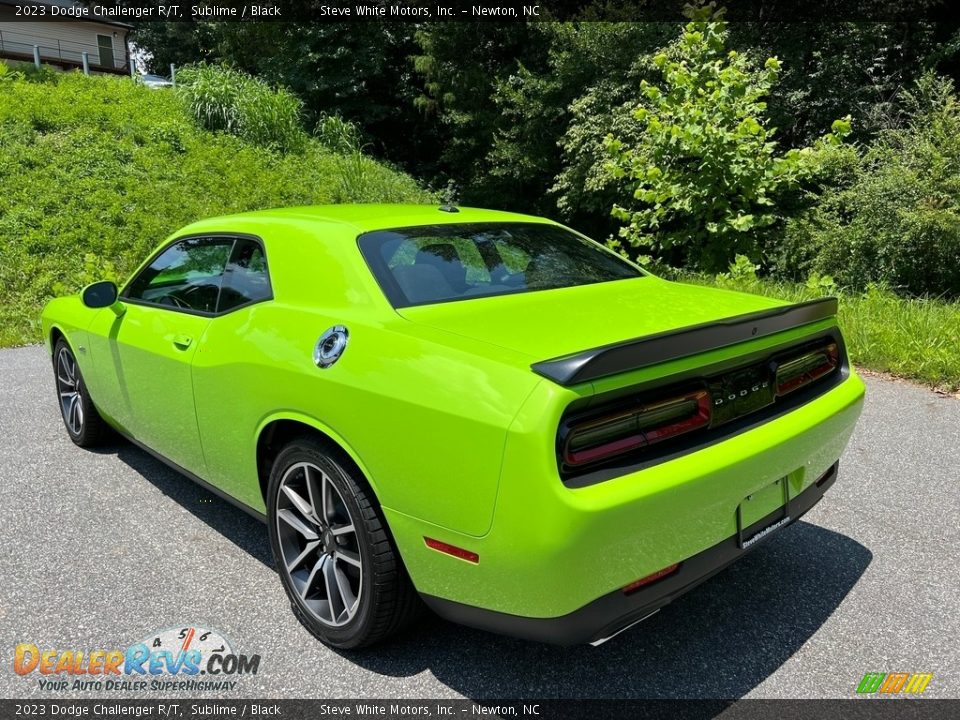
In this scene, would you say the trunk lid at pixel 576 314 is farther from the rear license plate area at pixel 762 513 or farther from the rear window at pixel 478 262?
the rear license plate area at pixel 762 513

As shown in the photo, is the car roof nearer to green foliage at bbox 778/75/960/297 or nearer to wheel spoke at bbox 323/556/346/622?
wheel spoke at bbox 323/556/346/622

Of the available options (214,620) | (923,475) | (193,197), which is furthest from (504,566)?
(193,197)

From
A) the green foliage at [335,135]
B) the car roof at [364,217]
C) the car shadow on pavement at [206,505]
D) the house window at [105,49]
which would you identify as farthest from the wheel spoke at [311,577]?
the house window at [105,49]

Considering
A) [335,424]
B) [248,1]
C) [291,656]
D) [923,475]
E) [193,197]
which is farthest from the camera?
[248,1]

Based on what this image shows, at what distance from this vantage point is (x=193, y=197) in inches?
510

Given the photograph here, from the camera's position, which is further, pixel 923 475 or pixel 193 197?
pixel 193 197

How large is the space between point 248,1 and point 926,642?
26.5 metres

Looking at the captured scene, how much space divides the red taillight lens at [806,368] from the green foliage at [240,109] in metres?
15.2

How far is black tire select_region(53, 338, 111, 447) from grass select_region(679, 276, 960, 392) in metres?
5.83

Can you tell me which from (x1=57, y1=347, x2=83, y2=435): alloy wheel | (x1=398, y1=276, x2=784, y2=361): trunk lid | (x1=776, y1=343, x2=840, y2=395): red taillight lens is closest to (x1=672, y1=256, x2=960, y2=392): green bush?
(x1=776, y1=343, x2=840, y2=395): red taillight lens

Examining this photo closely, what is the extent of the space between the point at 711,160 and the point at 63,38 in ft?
127

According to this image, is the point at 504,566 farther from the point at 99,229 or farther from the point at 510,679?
the point at 99,229

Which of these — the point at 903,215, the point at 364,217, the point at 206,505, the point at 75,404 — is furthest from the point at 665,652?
the point at 903,215

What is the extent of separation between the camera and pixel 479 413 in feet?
6.34
